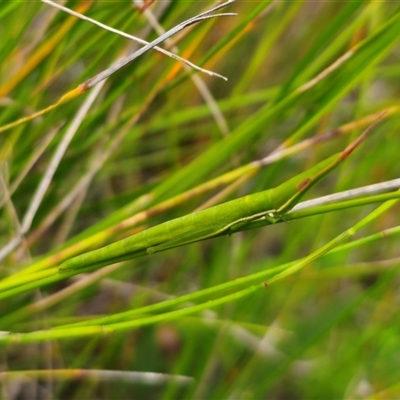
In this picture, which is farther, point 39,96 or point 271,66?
point 271,66

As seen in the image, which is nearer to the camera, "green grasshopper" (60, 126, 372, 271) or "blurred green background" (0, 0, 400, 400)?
"green grasshopper" (60, 126, 372, 271)

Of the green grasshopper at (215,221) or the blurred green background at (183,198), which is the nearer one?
the green grasshopper at (215,221)

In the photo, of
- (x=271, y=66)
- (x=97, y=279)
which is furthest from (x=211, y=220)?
(x=271, y=66)

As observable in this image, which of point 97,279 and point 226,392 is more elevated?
point 97,279

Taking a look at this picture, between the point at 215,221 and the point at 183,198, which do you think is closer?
the point at 215,221

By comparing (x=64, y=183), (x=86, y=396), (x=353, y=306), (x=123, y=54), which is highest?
(x=123, y=54)

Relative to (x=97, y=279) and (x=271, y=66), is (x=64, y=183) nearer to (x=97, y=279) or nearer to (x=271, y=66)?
(x=97, y=279)

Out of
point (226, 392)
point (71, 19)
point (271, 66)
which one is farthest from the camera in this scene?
point (271, 66)

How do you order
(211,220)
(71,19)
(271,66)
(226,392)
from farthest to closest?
1. (271,66)
2. (226,392)
3. (71,19)
4. (211,220)
